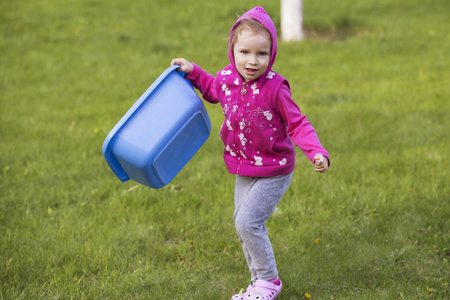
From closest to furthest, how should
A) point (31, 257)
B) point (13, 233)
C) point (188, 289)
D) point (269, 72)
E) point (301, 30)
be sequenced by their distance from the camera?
point (269, 72) < point (188, 289) < point (31, 257) < point (13, 233) < point (301, 30)

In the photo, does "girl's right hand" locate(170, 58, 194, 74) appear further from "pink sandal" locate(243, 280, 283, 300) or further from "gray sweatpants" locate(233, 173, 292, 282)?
"pink sandal" locate(243, 280, 283, 300)

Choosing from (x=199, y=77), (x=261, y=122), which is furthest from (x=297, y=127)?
(x=199, y=77)

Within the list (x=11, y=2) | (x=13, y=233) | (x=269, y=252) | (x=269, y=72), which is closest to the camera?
(x=269, y=72)

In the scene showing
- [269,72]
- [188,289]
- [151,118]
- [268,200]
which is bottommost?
[188,289]

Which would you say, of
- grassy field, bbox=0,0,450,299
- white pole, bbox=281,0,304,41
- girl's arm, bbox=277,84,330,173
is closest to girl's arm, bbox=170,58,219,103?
grassy field, bbox=0,0,450,299

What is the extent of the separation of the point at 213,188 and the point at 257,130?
5.31 ft

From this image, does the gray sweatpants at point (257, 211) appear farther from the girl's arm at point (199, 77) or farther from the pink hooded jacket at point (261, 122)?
the girl's arm at point (199, 77)

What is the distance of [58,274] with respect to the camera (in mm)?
3203

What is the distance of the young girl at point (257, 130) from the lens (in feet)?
8.54

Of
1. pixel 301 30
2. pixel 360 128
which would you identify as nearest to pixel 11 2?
pixel 301 30

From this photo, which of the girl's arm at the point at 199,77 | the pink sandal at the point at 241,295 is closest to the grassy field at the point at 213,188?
the pink sandal at the point at 241,295

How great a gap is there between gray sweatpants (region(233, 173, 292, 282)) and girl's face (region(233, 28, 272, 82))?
21.9 inches

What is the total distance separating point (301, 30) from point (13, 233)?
598 centimetres

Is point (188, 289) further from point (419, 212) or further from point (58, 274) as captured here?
point (419, 212)
